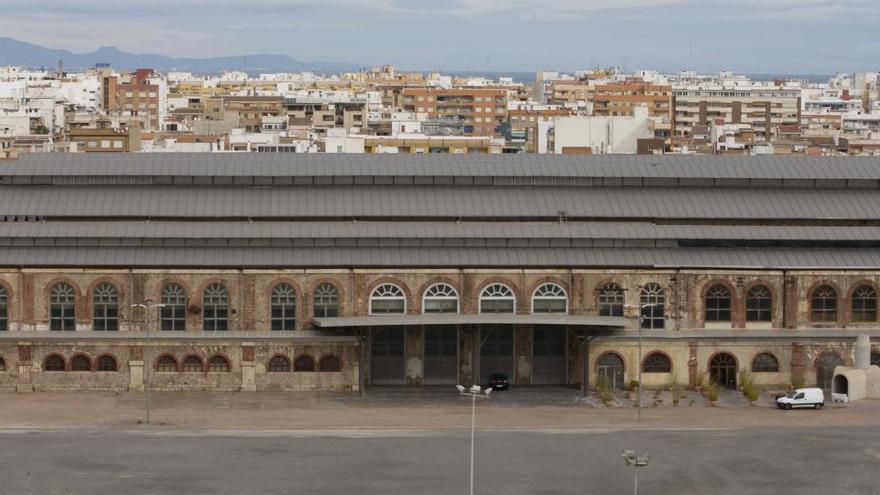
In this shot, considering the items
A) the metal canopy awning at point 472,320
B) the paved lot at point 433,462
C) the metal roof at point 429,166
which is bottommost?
the paved lot at point 433,462

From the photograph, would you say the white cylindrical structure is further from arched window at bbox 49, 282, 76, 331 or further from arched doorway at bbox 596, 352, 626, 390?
arched window at bbox 49, 282, 76, 331

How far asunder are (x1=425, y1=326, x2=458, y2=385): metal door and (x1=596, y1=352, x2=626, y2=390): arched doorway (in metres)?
8.33

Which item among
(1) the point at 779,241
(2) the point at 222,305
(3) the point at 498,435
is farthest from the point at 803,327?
(2) the point at 222,305

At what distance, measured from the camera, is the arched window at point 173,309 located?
384 ft

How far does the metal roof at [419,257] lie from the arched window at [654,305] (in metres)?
1.43

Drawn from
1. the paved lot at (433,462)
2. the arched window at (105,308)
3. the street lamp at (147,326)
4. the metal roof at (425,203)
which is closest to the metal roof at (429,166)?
the metal roof at (425,203)

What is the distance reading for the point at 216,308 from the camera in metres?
117

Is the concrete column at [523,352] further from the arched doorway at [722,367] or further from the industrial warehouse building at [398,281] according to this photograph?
the arched doorway at [722,367]

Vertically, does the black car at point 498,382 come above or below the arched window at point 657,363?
below

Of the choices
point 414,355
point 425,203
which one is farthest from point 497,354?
point 425,203

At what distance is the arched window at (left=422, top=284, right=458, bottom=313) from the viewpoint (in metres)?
118

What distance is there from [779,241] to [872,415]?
14144 millimetres

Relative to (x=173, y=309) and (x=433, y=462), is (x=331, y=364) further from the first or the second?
(x=433, y=462)

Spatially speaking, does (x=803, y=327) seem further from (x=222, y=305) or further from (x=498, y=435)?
(x=222, y=305)
